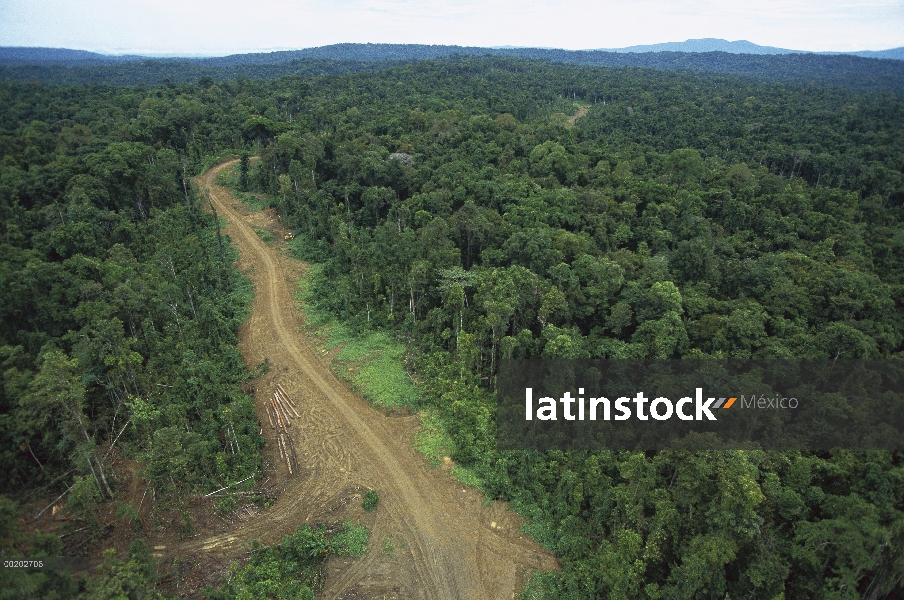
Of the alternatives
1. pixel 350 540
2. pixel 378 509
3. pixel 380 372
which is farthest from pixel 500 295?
pixel 350 540

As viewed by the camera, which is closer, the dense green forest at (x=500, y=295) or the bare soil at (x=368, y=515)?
the dense green forest at (x=500, y=295)

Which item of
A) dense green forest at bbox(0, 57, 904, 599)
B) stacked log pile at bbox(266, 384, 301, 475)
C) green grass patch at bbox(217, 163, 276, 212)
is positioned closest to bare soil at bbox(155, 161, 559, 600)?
stacked log pile at bbox(266, 384, 301, 475)

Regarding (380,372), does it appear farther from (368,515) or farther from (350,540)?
(350,540)

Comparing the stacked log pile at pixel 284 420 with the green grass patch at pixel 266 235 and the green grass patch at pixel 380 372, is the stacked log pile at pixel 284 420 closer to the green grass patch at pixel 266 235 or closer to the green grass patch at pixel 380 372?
the green grass patch at pixel 380 372

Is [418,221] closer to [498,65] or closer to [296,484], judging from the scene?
[296,484]

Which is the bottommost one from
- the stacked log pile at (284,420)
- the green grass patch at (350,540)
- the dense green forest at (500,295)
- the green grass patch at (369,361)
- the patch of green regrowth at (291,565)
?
the green grass patch at (350,540)

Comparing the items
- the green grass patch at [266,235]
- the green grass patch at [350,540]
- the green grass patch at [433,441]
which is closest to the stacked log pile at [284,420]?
the green grass patch at [350,540]

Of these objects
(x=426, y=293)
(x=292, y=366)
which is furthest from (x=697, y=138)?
(x=292, y=366)
